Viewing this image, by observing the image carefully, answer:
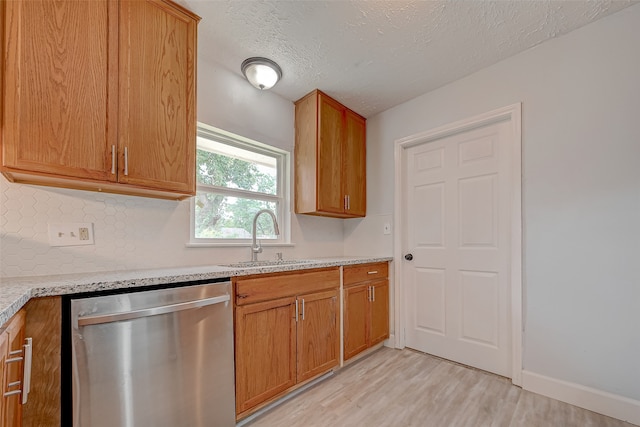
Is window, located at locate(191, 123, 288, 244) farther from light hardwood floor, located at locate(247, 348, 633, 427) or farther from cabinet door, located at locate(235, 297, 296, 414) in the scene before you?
light hardwood floor, located at locate(247, 348, 633, 427)

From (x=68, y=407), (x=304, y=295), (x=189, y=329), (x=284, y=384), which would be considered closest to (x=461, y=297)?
(x=304, y=295)

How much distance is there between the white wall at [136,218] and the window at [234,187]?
0.10m

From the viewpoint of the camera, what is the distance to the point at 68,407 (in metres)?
1.11

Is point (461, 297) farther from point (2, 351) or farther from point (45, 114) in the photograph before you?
point (45, 114)

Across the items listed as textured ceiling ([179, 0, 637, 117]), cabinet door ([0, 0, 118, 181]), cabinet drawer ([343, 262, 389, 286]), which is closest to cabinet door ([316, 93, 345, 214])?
textured ceiling ([179, 0, 637, 117])

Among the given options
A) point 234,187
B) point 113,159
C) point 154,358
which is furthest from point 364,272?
point 113,159

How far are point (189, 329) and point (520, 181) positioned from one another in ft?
7.91

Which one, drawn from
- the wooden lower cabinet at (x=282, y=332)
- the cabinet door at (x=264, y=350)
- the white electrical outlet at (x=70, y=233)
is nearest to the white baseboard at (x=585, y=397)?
the wooden lower cabinet at (x=282, y=332)

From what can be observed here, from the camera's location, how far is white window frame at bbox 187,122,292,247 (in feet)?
7.12

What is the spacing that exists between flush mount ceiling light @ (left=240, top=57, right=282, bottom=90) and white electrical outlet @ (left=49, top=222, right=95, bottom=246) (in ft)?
4.98

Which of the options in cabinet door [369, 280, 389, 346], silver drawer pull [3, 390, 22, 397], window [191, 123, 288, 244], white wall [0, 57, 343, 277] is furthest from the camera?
cabinet door [369, 280, 389, 346]

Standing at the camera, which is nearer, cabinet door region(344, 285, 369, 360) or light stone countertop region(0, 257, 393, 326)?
light stone countertop region(0, 257, 393, 326)

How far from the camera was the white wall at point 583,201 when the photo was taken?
1708mm

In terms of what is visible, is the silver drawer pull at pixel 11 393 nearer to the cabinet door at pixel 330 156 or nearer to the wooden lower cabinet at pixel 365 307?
the wooden lower cabinet at pixel 365 307
